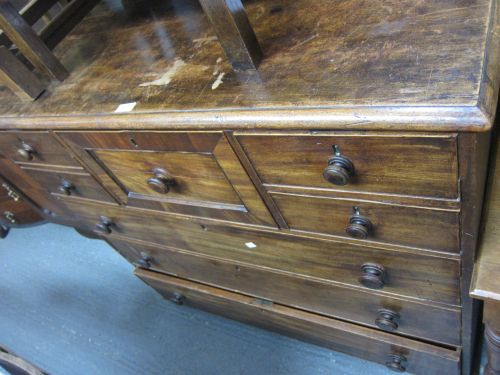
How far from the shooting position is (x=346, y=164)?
546mm

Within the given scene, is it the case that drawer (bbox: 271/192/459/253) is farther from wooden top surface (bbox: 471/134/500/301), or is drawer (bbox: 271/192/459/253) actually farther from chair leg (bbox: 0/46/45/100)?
chair leg (bbox: 0/46/45/100)

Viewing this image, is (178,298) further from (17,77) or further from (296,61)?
(296,61)

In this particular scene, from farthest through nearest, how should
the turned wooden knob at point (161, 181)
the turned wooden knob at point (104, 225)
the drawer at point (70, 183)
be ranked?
the turned wooden knob at point (104, 225) → the drawer at point (70, 183) → the turned wooden knob at point (161, 181)

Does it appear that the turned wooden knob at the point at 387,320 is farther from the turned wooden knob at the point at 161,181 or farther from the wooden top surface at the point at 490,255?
the turned wooden knob at the point at 161,181

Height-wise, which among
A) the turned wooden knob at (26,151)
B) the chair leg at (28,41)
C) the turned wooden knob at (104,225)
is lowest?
the turned wooden knob at (104,225)

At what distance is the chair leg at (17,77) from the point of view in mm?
842

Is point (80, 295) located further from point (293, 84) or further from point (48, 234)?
point (293, 84)

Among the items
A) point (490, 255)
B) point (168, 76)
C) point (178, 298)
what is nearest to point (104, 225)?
point (178, 298)

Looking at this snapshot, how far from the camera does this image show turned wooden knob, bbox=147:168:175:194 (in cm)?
79

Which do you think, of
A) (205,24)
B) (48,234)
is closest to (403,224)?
(205,24)

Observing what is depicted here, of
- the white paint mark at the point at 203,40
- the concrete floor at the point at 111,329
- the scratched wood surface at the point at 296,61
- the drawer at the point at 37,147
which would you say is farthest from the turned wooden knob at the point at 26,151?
the concrete floor at the point at 111,329

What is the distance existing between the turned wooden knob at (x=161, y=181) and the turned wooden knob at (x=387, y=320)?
0.54 m

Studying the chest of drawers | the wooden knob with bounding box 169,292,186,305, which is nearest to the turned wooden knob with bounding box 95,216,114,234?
the chest of drawers

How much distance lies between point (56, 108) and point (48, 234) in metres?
1.59
